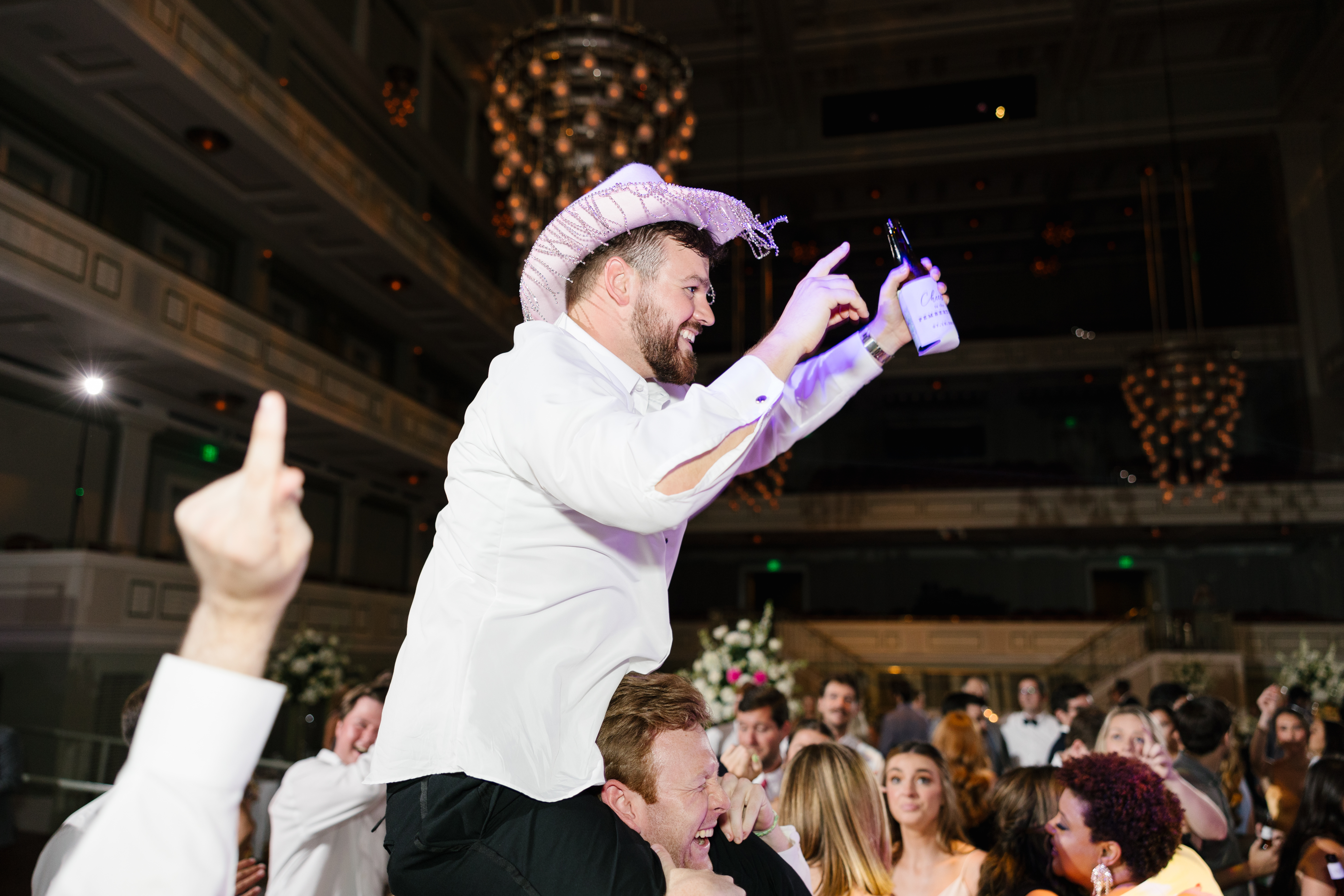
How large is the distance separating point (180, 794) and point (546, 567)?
0.78 meters

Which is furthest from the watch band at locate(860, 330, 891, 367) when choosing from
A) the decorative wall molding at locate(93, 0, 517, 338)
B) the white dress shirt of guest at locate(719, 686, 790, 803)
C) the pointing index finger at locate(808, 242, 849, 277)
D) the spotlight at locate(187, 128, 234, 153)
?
the spotlight at locate(187, 128, 234, 153)

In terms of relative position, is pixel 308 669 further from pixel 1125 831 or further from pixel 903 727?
pixel 1125 831

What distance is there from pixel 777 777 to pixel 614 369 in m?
3.95

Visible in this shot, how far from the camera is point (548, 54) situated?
780cm

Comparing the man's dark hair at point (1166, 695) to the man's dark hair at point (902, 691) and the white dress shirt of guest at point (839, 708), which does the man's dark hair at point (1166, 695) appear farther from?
the white dress shirt of guest at point (839, 708)

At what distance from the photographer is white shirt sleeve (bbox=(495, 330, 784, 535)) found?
4.25ft

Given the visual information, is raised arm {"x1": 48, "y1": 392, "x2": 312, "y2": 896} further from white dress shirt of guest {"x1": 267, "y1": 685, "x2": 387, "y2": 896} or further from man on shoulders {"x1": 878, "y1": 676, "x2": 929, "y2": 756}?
man on shoulders {"x1": 878, "y1": 676, "x2": 929, "y2": 756}

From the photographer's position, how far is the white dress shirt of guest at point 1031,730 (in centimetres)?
765

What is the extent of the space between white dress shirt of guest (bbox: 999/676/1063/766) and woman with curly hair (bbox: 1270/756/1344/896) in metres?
3.51

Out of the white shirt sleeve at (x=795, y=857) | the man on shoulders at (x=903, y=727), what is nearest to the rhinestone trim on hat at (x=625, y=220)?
the white shirt sleeve at (x=795, y=857)

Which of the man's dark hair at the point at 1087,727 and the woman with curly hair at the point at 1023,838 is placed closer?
the woman with curly hair at the point at 1023,838

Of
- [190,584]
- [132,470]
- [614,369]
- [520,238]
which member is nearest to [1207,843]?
[614,369]

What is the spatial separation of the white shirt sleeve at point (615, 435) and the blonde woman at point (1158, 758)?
3.21 metres

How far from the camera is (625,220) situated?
66.9 inches
